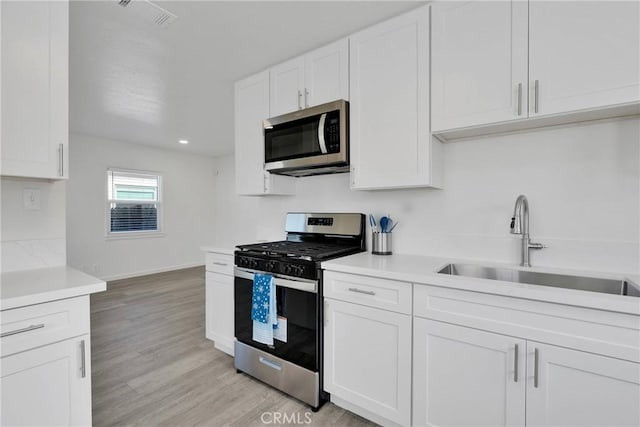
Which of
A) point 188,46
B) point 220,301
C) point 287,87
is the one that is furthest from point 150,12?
point 220,301

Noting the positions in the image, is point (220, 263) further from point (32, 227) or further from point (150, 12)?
point (150, 12)

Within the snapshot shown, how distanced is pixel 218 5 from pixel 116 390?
260 centimetres

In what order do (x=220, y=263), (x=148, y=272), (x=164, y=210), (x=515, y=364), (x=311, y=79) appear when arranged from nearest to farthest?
1. (x=515, y=364)
2. (x=311, y=79)
3. (x=220, y=263)
4. (x=148, y=272)
5. (x=164, y=210)

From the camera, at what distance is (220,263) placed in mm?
2539

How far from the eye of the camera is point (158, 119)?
162 inches

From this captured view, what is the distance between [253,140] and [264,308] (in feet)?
4.64

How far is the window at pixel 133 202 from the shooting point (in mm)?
5324

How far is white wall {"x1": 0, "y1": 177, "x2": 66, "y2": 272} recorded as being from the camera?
1655 millimetres

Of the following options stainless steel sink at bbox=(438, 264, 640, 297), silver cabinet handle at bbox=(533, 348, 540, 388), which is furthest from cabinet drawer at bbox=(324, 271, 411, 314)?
silver cabinet handle at bbox=(533, 348, 540, 388)

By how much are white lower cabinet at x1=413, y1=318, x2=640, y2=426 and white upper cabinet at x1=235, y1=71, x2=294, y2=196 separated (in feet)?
5.35

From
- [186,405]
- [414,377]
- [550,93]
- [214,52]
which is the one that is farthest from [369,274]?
[214,52]


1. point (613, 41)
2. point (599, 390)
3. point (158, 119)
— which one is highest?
point (158, 119)

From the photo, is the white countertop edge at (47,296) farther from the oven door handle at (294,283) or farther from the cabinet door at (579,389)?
the cabinet door at (579,389)

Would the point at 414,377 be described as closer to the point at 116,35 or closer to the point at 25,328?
the point at 25,328
